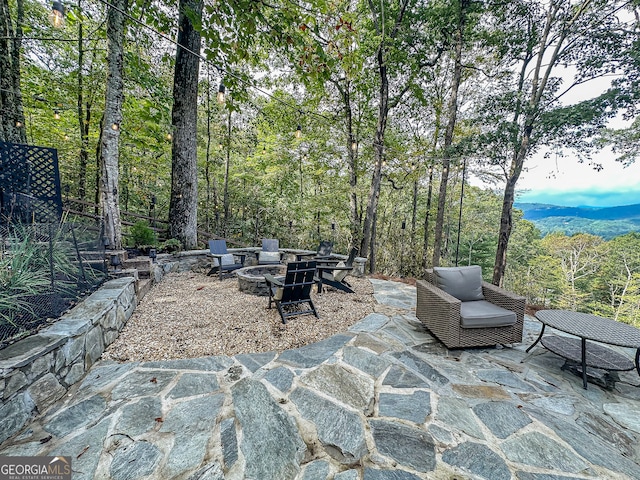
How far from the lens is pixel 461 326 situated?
2.73 meters

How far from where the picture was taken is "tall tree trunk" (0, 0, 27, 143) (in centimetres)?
483

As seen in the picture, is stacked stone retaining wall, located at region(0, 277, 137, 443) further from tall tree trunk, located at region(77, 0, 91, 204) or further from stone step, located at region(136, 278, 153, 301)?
tall tree trunk, located at region(77, 0, 91, 204)

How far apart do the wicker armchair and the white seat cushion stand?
0.16 feet

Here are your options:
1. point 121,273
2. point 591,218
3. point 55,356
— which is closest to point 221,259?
point 121,273

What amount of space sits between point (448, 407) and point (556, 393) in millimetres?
1063

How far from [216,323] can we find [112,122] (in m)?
3.71

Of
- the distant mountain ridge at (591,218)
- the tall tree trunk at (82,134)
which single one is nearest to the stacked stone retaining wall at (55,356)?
the tall tree trunk at (82,134)

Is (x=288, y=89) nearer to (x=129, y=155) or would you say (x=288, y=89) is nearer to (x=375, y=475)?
(x=129, y=155)

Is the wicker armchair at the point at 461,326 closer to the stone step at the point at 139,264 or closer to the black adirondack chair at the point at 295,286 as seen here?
the black adirondack chair at the point at 295,286

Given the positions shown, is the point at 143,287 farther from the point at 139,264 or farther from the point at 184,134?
the point at 184,134

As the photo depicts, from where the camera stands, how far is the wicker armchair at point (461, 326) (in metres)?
2.74

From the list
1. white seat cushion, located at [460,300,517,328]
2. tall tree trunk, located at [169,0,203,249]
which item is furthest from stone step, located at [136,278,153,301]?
white seat cushion, located at [460,300,517,328]

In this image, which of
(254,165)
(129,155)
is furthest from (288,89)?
(129,155)

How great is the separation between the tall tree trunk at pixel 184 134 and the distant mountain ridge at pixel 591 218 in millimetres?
13671
